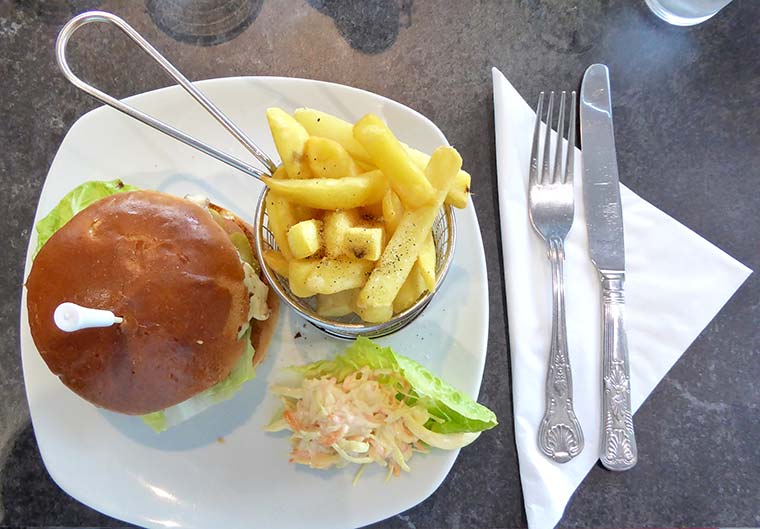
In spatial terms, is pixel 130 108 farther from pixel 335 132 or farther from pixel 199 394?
pixel 199 394

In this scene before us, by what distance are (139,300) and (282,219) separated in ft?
1.06

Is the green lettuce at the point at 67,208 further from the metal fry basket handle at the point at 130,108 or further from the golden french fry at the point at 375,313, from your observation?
the golden french fry at the point at 375,313

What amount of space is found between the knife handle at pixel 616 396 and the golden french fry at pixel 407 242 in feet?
2.13

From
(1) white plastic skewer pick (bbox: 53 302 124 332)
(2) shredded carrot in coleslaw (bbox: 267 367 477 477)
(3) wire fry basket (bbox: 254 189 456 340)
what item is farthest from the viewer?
(2) shredded carrot in coleslaw (bbox: 267 367 477 477)

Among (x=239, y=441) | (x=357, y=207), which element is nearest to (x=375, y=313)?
(x=357, y=207)

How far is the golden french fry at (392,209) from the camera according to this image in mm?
1079

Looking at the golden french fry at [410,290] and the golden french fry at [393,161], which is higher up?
the golden french fry at [393,161]

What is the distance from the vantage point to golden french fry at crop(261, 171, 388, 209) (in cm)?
103

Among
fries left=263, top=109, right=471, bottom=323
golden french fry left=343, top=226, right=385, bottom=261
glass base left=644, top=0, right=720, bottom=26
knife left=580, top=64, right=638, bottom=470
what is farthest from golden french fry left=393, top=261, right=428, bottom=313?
glass base left=644, top=0, right=720, bottom=26

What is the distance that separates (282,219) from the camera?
1096 millimetres

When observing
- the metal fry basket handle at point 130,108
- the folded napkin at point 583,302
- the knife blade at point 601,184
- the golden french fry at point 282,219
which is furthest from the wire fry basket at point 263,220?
the knife blade at point 601,184

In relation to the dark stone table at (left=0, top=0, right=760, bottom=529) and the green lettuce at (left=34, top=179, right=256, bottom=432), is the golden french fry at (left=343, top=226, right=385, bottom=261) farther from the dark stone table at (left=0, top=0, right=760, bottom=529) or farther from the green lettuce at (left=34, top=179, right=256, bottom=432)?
the dark stone table at (left=0, top=0, right=760, bottom=529)

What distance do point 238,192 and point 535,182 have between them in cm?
75

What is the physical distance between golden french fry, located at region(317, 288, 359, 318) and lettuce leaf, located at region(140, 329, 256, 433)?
0.22m
